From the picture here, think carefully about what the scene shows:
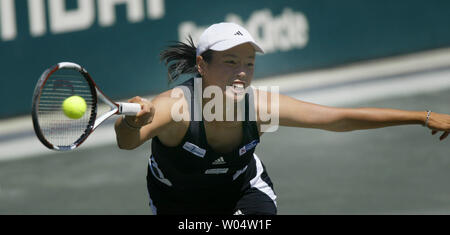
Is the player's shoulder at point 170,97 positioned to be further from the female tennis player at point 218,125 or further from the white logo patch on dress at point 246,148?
the white logo patch on dress at point 246,148

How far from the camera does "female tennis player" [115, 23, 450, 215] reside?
12.1 ft

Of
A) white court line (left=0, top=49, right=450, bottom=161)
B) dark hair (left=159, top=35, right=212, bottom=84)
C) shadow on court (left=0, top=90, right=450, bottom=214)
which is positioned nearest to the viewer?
dark hair (left=159, top=35, right=212, bottom=84)

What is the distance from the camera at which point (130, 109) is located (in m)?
3.26

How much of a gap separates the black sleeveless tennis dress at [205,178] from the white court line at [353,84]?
3570 millimetres

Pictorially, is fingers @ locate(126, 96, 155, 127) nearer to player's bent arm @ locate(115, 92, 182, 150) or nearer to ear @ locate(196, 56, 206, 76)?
player's bent arm @ locate(115, 92, 182, 150)

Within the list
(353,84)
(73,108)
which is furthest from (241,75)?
(353,84)

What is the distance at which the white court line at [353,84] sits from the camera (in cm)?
784

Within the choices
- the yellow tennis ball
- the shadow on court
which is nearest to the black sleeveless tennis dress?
the yellow tennis ball

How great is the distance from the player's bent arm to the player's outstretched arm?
26.9 inches

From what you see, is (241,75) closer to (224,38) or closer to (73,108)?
(224,38)

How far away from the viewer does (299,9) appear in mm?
8812

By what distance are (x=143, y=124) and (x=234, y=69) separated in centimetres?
61

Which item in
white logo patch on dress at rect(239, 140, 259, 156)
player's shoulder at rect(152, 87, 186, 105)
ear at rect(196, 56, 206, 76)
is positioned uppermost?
ear at rect(196, 56, 206, 76)

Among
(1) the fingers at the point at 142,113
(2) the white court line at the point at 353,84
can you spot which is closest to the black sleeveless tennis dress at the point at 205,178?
(1) the fingers at the point at 142,113
